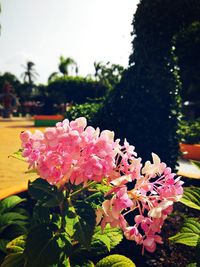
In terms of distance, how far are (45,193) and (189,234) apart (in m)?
0.95

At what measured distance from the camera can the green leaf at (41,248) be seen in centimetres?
152

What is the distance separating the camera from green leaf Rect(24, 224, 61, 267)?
1521 mm

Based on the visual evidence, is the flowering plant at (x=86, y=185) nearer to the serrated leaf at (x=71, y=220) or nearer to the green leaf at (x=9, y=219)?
the serrated leaf at (x=71, y=220)

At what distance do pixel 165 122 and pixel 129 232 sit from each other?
342 centimetres

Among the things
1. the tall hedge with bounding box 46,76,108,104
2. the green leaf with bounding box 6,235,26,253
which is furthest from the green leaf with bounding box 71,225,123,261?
the tall hedge with bounding box 46,76,108,104

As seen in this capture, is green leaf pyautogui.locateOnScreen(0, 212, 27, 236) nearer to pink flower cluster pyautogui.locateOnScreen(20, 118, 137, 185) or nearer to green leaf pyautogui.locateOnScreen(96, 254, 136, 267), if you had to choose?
green leaf pyautogui.locateOnScreen(96, 254, 136, 267)

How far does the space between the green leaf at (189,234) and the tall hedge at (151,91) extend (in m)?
2.54

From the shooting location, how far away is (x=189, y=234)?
2.04 m

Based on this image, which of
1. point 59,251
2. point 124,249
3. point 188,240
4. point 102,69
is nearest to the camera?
point 59,251

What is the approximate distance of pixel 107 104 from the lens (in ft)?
16.0

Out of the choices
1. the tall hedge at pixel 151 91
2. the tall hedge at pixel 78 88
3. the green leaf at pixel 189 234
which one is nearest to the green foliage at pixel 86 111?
the tall hedge at pixel 151 91

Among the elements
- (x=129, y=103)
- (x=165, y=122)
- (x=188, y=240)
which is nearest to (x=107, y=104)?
(x=129, y=103)

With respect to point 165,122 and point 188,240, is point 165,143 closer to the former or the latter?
point 165,122

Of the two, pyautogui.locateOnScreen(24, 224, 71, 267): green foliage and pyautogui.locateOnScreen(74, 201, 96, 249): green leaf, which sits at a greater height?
pyautogui.locateOnScreen(74, 201, 96, 249): green leaf
